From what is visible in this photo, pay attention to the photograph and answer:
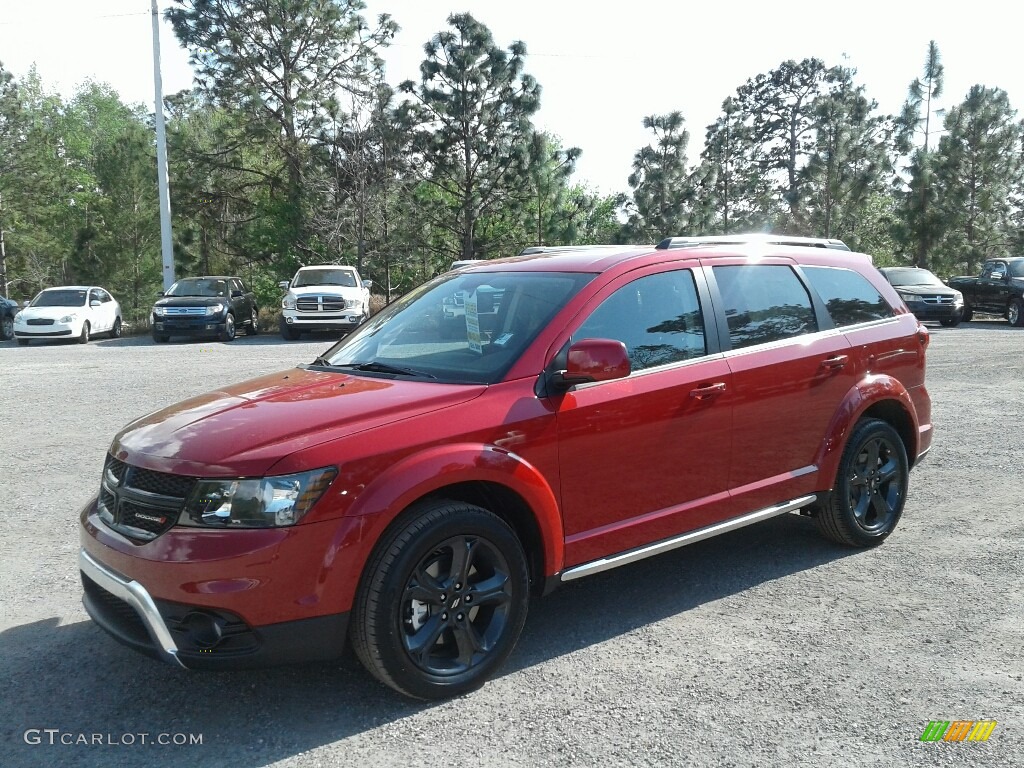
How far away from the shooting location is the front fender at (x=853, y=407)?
500cm

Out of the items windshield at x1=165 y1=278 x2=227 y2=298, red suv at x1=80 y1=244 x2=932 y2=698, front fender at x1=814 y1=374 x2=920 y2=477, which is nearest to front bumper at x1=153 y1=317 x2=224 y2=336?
windshield at x1=165 y1=278 x2=227 y2=298

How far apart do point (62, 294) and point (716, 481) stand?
23.2 metres

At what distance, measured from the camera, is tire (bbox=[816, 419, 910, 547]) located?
5152 millimetres

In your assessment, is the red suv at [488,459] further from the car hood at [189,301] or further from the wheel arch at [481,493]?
the car hood at [189,301]

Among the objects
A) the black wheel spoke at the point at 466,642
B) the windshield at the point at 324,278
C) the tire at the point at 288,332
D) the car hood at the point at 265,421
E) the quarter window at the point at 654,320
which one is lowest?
the black wheel spoke at the point at 466,642

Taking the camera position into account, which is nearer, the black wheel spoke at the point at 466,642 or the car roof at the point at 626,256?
the black wheel spoke at the point at 466,642

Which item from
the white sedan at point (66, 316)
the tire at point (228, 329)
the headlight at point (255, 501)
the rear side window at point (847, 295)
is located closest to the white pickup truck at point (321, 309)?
the tire at point (228, 329)

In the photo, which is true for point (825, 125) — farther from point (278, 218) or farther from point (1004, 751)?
point (1004, 751)

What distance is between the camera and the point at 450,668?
3.53 metres

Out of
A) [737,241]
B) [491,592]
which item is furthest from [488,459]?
[737,241]

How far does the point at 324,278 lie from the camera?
23.1m

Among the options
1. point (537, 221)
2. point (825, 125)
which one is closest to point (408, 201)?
point (537, 221)

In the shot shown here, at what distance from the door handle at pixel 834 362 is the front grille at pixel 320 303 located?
18.0 metres

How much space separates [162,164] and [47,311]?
784 centimetres
